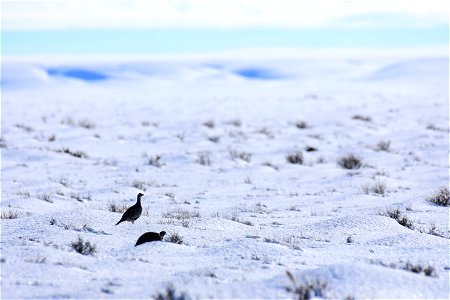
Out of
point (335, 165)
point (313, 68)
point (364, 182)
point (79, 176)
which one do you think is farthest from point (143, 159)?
point (313, 68)

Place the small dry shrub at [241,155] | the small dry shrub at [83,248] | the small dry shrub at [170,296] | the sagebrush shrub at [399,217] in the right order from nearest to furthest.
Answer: the small dry shrub at [170,296] → the small dry shrub at [83,248] → the sagebrush shrub at [399,217] → the small dry shrub at [241,155]

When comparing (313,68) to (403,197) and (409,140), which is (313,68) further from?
(403,197)

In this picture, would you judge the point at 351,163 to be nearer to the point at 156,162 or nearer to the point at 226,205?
the point at 156,162

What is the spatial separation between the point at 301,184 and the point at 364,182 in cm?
103

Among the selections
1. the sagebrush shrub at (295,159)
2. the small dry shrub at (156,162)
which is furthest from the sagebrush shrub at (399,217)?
the small dry shrub at (156,162)

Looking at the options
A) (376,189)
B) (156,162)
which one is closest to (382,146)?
(156,162)

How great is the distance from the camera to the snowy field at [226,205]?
16.5 feet

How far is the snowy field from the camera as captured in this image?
5016 mm

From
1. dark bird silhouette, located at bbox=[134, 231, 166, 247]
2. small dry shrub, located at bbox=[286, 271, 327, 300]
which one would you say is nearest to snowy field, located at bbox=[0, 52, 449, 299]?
small dry shrub, located at bbox=[286, 271, 327, 300]

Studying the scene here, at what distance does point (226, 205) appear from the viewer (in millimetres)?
9750

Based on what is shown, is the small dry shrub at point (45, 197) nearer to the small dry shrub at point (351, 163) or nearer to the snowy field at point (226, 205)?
the snowy field at point (226, 205)

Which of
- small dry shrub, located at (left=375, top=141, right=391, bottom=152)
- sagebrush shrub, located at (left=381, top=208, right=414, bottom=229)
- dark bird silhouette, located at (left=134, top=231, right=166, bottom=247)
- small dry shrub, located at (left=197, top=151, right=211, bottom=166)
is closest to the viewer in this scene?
dark bird silhouette, located at (left=134, top=231, right=166, bottom=247)

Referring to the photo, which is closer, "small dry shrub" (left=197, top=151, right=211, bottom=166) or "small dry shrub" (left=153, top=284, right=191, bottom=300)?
"small dry shrub" (left=153, top=284, right=191, bottom=300)

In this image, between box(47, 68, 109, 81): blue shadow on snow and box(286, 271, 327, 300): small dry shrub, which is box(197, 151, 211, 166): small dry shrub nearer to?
box(286, 271, 327, 300): small dry shrub
